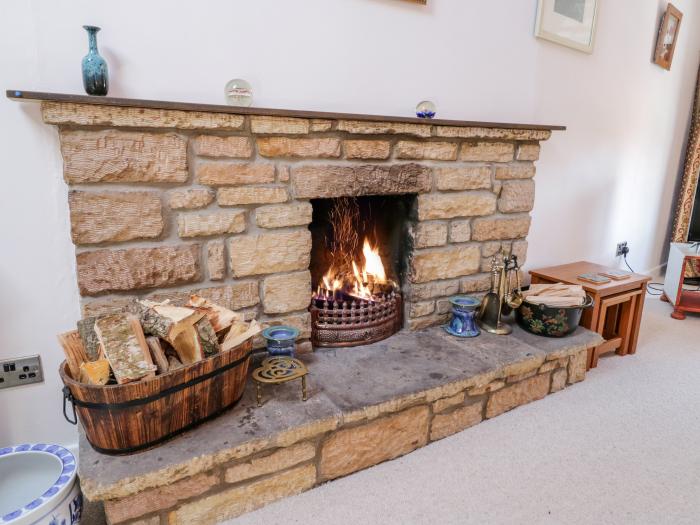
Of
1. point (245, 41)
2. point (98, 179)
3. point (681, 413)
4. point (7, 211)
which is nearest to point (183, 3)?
point (245, 41)

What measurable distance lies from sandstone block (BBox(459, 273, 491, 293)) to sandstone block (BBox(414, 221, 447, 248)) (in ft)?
0.89

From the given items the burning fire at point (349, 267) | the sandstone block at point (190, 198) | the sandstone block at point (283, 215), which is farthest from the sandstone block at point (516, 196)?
the sandstone block at point (190, 198)

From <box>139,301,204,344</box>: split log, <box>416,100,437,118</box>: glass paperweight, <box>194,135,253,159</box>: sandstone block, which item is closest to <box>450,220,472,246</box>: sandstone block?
<box>416,100,437,118</box>: glass paperweight

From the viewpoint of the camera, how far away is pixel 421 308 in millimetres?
2053

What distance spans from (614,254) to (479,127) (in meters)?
2.11

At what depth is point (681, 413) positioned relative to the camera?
1.93 metres

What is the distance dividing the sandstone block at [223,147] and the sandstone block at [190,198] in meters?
0.12

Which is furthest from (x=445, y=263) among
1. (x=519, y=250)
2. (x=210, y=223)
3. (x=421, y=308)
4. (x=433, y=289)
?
(x=210, y=223)

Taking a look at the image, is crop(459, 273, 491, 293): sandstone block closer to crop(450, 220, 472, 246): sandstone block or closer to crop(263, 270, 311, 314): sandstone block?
crop(450, 220, 472, 246): sandstone block

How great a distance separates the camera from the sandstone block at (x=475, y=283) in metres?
2.18

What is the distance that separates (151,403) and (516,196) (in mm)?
1874

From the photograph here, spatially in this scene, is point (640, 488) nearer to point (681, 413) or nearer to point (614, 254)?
point (681, 413)

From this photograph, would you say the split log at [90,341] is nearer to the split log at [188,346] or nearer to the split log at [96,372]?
the split log at [96,372]

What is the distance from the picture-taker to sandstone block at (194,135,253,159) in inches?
Answer: 56.2
